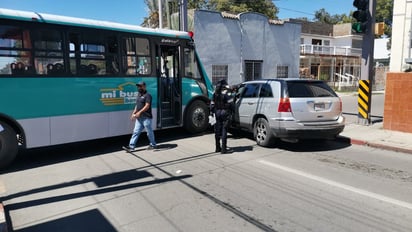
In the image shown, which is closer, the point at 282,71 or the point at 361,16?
the point at 361,16

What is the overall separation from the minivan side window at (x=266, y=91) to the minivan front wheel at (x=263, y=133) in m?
0.64

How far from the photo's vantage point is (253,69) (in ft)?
78.8

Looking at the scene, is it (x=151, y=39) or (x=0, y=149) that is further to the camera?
(x=151, y=39)

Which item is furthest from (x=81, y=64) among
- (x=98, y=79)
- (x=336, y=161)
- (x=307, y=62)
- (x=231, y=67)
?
(x=307, y=62)

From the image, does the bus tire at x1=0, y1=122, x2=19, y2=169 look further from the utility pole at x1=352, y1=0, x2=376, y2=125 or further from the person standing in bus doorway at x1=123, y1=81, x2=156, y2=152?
the utility pole at x1=352, y1=0, x2=376, y2=125

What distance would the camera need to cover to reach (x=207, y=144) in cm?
883

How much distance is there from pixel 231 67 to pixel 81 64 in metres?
15.7

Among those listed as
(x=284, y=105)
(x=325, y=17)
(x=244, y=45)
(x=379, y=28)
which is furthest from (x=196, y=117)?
(x=325, y=17)

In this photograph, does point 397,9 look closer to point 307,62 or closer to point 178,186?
point 178,186

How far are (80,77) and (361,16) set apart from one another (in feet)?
28.1

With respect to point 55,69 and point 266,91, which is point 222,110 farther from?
point 55,69

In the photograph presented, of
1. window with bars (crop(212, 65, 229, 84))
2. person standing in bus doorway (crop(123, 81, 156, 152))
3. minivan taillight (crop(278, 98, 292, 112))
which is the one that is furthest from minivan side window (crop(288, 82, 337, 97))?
window with bars (crop(212, 65, 229, 84))

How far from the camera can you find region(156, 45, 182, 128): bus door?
31.6 feet

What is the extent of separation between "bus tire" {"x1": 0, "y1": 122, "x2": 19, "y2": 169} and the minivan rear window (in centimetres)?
606
